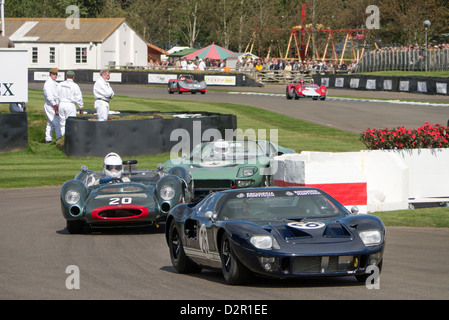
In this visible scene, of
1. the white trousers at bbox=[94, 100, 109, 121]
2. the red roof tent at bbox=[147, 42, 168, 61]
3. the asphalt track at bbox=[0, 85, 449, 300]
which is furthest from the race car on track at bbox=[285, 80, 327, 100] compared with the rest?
the red roof tent at bbox=[147, 42, 168, 61]

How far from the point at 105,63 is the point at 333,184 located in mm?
72519

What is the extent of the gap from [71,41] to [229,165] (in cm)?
6916

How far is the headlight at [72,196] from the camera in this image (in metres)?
12.7

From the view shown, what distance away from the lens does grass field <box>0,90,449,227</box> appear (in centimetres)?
1429

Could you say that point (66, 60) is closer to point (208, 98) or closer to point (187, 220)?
point (208, 98)

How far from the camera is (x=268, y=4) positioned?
9731 cm

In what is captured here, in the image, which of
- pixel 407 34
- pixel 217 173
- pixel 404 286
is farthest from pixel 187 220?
pixel 407 34

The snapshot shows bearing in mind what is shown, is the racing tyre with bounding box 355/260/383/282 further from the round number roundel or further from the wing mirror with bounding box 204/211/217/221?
the wing mirror with bounding box 204/211/217/221

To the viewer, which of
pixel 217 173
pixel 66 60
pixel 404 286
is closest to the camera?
pixel 404 286

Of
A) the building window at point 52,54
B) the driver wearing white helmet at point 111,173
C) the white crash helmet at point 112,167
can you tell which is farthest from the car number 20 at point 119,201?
the building window at point 52,54

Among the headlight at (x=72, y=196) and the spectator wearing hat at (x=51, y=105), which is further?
the spectator wearing hat at (x=51, y=105)

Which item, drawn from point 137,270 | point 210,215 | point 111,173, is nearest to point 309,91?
point 111,173

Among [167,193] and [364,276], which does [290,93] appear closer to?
[167,193]

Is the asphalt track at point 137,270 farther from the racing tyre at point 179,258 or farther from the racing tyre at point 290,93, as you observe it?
the racing tyre at point 290,93
